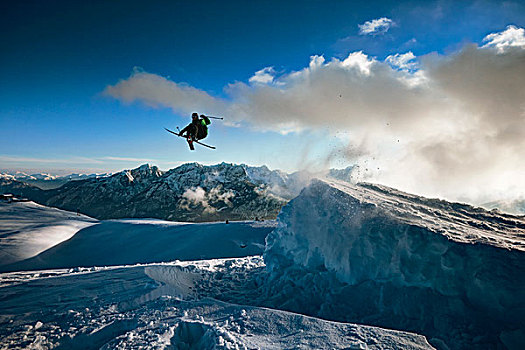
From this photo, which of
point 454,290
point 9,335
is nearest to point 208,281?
point 9,335

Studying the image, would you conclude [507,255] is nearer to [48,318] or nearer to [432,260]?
[432,260]

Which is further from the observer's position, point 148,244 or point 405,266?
point 148,244

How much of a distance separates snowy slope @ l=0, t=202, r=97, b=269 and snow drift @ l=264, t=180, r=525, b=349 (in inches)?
1102

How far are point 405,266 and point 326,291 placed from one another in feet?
12.3

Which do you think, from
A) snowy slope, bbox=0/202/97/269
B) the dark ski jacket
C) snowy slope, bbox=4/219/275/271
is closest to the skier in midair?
the dark ski jacket

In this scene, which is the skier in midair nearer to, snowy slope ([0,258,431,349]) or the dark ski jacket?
the dark ski jacket

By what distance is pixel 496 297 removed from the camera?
26.4 ft

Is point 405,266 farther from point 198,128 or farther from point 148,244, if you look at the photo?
point 148,244

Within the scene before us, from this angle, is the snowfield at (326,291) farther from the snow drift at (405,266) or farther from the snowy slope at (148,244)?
the snowy slope at (148,244)

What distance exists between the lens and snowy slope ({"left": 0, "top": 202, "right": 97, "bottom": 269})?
25297mm

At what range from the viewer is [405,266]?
388 inches

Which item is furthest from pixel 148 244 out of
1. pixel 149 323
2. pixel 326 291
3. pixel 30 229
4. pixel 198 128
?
pixel 326 291

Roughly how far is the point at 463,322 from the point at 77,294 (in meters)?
15.4

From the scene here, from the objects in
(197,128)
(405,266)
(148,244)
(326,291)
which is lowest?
(148,244)
